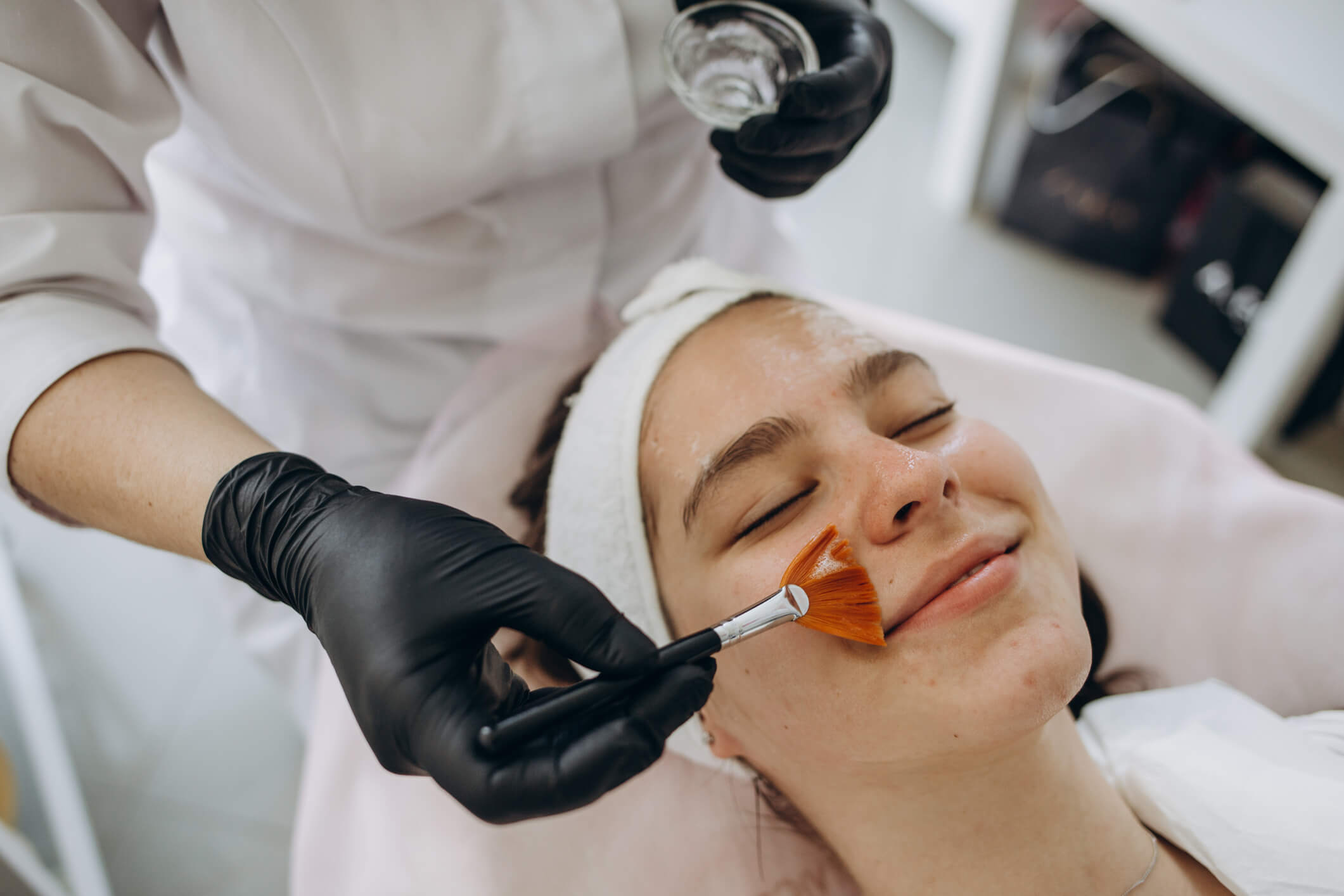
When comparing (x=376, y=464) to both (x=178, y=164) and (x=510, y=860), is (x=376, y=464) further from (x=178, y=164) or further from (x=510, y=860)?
(x=510, y=860)

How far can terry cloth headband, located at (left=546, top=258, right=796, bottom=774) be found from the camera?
102 centimetres

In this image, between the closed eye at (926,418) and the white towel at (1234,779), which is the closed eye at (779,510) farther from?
the white towel at (1234,779)

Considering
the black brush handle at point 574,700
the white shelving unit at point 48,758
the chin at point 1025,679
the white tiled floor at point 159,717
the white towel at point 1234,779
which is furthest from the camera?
the white tiled floor at point 159,717

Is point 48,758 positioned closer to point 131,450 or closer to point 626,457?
point 131,450

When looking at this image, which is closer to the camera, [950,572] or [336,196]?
[950,572]

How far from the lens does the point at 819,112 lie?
103 cm

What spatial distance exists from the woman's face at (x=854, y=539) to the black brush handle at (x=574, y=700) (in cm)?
18

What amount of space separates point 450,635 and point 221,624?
1614 millimetres

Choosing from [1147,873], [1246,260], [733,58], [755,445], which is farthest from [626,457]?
[1246,260]

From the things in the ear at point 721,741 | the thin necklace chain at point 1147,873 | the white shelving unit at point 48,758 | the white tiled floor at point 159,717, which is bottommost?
the white tiled floor at point 159,717

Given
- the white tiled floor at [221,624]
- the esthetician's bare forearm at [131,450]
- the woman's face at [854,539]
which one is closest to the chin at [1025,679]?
the woman's face at [854,539]

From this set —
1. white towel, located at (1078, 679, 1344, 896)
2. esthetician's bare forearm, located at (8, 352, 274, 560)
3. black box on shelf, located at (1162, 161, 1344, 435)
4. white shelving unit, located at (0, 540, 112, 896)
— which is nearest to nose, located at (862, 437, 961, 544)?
white towel, located at (1078, 679, 1344, 896)

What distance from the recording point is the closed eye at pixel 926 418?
99 cm

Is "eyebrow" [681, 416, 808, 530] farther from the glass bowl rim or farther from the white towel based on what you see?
the white towel
